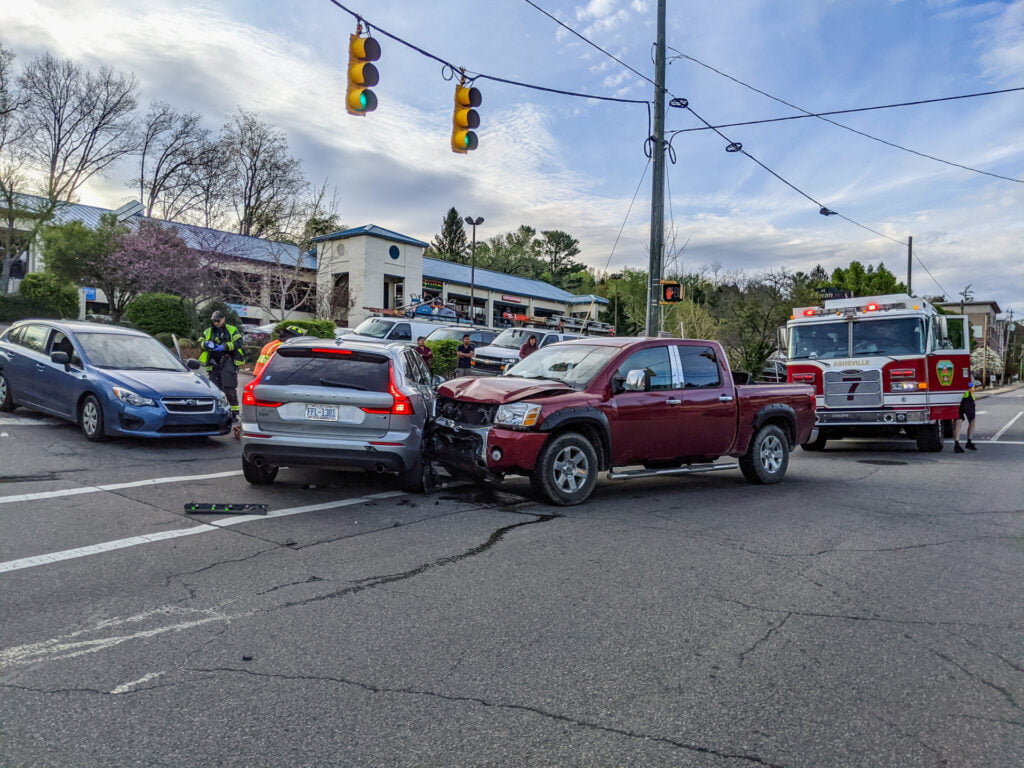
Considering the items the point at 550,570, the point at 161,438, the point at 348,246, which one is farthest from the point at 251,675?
the point at 348,246

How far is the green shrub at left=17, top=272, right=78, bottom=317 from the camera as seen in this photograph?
2981cm

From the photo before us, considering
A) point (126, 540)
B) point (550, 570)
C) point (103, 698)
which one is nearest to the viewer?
point (103, 698)

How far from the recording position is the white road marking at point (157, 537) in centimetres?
527

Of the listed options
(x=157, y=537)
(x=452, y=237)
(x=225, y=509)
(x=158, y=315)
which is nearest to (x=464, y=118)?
(x=225, y=509)

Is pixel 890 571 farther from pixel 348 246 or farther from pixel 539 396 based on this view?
pixel 348 246

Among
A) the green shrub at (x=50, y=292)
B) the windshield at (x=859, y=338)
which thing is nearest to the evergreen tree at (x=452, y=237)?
the green shrub at (x=50, y=292)

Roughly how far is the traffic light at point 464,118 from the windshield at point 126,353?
539cm

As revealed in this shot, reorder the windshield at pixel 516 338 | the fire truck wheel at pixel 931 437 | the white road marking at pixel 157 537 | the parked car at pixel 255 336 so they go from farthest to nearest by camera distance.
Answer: the parked car at pixel 255 336 < the windshield at pixel 516 338 < the fire truck wheel at pixel 931 437 < the white road marking at pixel 157 537

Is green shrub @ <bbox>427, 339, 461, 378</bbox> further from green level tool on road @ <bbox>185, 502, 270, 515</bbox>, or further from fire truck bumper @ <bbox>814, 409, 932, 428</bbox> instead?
green level tool on road @ <bbox>185, 502, 270, 515</bbox>

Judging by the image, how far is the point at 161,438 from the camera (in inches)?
430

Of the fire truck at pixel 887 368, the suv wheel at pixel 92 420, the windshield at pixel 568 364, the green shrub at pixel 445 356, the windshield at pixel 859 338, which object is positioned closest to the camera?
the windshield at pixel 568 364

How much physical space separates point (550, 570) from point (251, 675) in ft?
7.90

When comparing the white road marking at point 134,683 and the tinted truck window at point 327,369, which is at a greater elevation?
the tinted truck window at point 327,369

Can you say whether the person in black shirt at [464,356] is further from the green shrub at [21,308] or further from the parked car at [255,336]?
the green shrub at [21,308]
